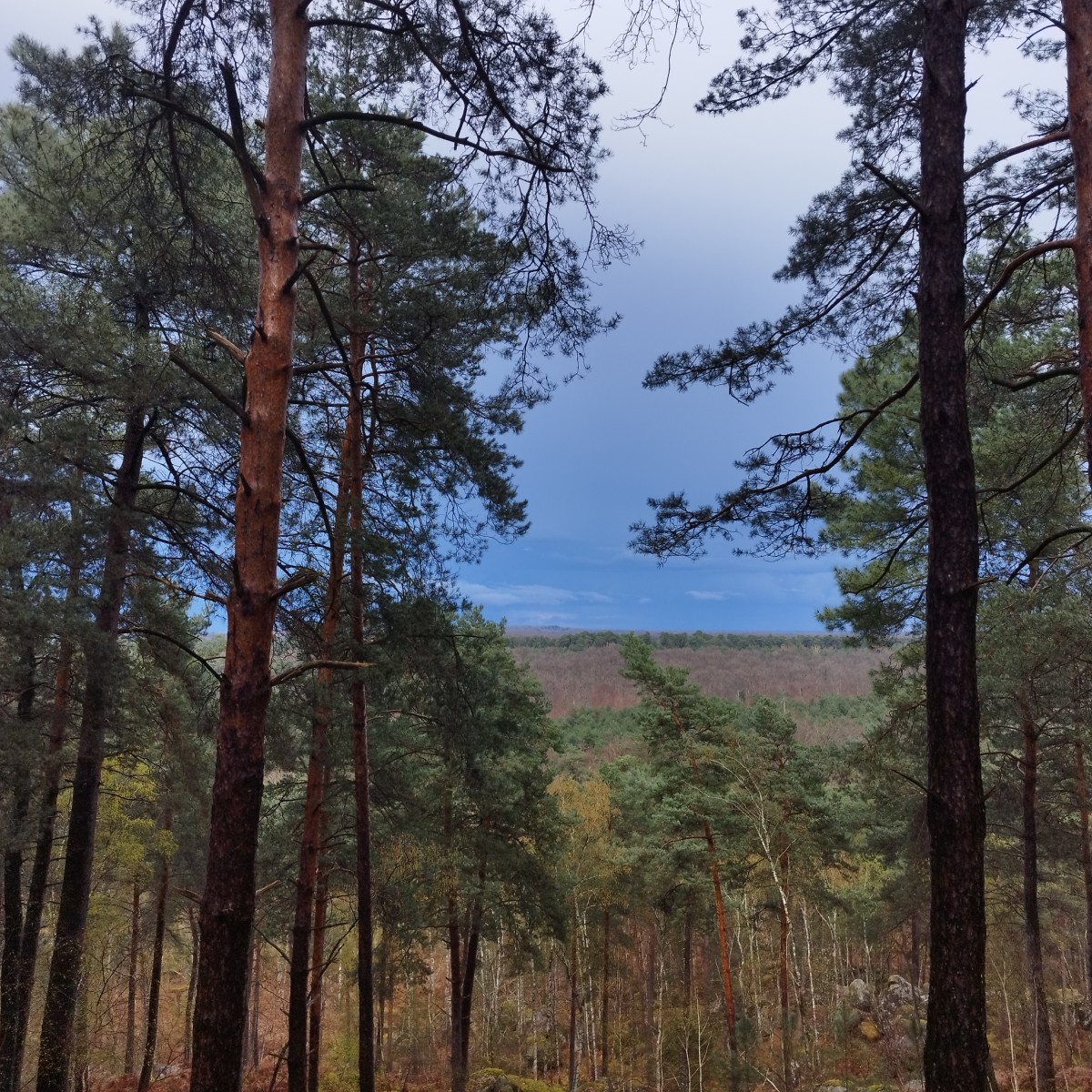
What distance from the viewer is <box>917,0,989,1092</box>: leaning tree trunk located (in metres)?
3.01

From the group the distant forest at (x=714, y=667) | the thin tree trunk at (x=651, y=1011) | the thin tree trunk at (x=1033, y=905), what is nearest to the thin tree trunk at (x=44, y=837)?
the thin tree trunk at (x=1033, y=905)

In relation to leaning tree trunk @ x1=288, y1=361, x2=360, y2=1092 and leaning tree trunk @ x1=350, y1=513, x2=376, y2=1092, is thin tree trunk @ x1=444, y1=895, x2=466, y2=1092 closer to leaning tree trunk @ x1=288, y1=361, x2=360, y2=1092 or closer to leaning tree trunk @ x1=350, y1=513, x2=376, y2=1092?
leaning tree trunk @ x1=350, y1=513, x2=376, y2=1092

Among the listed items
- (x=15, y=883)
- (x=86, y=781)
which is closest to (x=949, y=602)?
(x=86, y=781)

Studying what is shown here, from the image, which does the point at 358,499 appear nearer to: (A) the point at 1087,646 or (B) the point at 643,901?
(A) the point at 1087,646

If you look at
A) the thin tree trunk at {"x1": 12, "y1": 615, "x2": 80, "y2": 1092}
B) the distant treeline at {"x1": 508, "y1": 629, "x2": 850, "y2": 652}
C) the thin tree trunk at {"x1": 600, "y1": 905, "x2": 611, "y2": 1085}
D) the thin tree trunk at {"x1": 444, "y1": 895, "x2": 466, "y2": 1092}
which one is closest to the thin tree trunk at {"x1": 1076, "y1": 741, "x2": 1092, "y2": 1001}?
the thin tree trunk at {"x1": 444, "y1": 895, "x2": 466, "y2": 1092}

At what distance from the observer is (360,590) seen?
21.4ft

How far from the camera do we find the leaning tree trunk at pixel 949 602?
3.01 m

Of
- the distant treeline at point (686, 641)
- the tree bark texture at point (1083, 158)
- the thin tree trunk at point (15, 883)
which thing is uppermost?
the distant treeline at point (686, 641)

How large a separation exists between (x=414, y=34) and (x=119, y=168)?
100 inches

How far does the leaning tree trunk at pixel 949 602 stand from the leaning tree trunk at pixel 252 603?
2.95 metres

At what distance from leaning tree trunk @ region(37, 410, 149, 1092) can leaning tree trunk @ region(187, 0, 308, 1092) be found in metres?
4.00

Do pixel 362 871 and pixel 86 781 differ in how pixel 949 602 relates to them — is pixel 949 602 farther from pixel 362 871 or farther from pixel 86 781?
pixel 86 781

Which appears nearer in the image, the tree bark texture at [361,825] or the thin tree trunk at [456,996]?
the tree bark texture at [361,825]

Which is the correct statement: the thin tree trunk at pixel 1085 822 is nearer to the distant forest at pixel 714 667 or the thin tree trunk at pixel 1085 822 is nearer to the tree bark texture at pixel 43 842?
the tree bark texture at pixel 43 842
